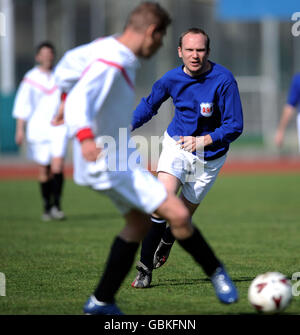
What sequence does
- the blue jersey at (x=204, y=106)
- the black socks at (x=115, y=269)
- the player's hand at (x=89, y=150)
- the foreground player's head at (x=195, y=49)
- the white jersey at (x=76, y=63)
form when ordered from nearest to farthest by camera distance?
1. the player's hand at (x=89, y=150)
2. the white jersey at (x=76, y=63)
3. the black socks at (x=115, y=269)
4. the foreground player's head at (x=195, y=49)
5. the blue jersey at (x=204, y=106)

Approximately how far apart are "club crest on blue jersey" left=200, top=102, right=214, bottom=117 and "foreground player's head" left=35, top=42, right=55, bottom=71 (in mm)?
5547

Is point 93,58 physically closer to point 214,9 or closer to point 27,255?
point 27,255

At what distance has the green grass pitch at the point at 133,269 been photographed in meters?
5.38

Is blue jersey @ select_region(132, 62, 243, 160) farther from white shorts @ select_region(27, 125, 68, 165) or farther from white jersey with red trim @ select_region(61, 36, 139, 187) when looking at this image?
white shorts @ select_region(27, 125, 68, 165)

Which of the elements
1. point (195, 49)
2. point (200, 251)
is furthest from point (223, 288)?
point (195, 49)

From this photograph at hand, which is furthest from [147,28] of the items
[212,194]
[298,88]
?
[212,194]

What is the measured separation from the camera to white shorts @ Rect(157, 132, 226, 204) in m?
6.07

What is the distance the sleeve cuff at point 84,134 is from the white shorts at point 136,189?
282 millimetres

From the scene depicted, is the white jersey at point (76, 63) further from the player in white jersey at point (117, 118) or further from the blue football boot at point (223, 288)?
the blue football boot at point (223, 288)

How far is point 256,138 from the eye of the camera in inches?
1115

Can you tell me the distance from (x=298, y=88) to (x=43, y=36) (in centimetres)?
1839

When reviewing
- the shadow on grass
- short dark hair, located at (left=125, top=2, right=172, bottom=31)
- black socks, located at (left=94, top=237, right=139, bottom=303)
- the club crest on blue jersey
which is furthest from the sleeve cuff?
the shadow on grass

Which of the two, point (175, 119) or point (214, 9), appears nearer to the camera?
point (175, 119)

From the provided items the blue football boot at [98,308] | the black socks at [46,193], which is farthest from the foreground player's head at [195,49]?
the black socks at [46,193]
